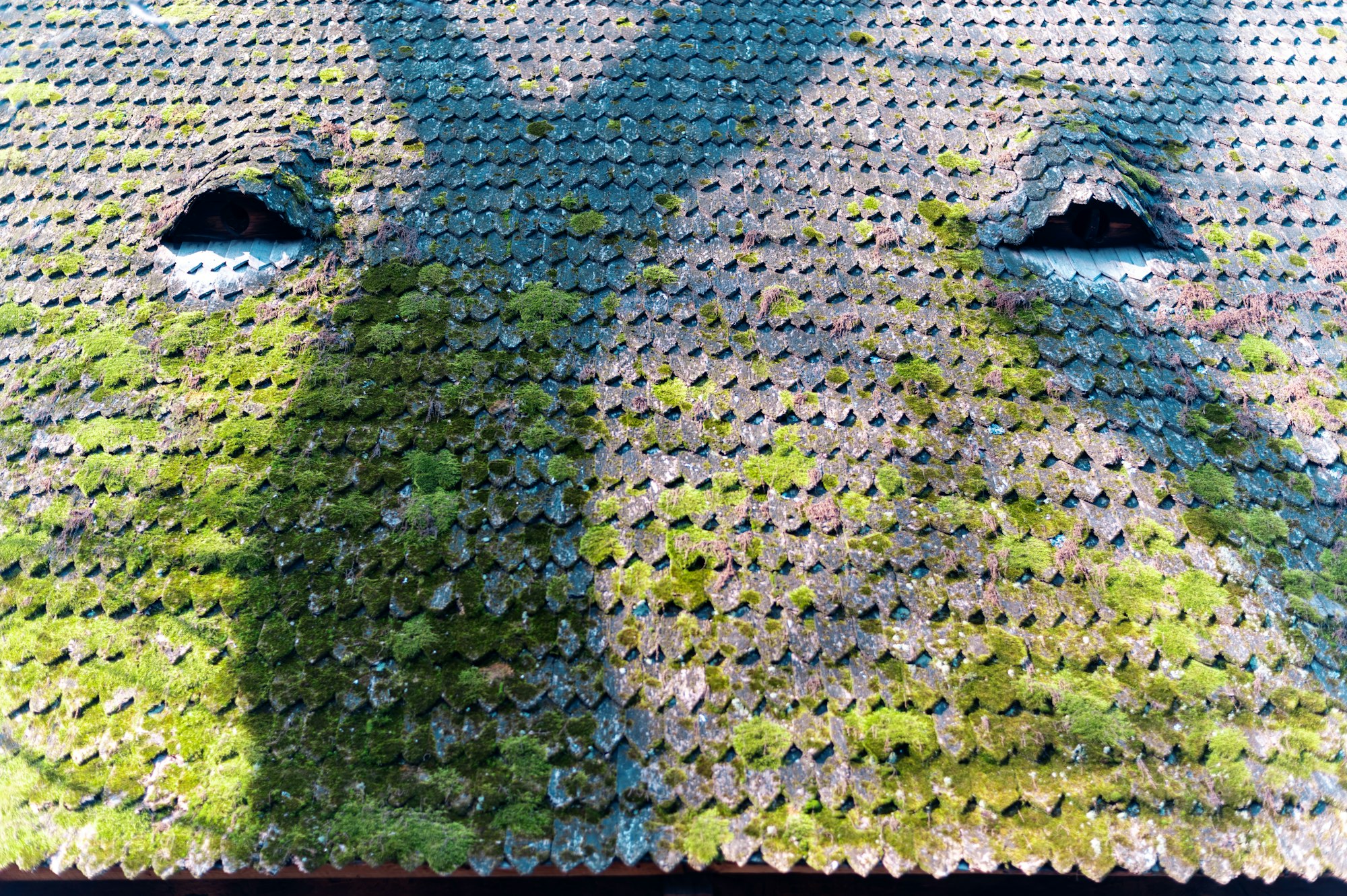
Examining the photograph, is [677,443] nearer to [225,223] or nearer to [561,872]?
[561,872]

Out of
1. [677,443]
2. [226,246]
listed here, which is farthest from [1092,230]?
[226,246]

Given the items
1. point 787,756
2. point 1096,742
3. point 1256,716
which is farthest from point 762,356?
point 1256,716

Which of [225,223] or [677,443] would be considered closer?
[677,443]

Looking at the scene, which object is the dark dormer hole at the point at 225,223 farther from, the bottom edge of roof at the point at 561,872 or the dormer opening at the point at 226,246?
the bottom edge of roof at the point at 561,872

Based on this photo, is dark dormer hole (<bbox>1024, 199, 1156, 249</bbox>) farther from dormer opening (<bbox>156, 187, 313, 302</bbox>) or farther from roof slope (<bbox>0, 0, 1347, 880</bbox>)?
dormer opening (<bbox>156, 187, 313, 302</bbox>)

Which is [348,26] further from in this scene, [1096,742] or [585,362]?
[1096,742]

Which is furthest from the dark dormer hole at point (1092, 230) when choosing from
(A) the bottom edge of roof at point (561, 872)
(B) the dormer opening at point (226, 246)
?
(B) the dormer opening at point (226, 246)

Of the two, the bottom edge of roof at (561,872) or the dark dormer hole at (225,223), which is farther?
the dark dormer hole at (225,223)
